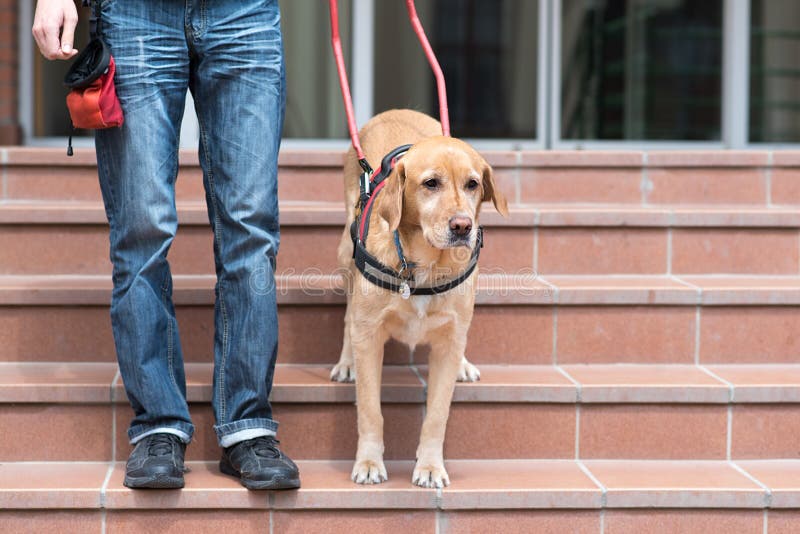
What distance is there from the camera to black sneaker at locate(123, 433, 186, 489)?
2592 millimetres

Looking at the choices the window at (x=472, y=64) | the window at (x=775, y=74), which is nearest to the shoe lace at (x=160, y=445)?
the window at (x=472, y=64)

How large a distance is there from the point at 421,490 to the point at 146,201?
1131 millimetres

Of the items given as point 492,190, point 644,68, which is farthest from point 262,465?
point 644,68

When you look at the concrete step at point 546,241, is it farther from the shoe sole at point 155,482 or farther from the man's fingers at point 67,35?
the man's fingers at point 67,35

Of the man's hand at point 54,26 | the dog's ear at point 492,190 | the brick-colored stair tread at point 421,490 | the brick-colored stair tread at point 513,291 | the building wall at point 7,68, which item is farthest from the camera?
the building wall at point 7,68

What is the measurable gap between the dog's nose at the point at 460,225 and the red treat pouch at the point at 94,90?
3.10ft

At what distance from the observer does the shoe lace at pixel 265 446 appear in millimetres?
2674

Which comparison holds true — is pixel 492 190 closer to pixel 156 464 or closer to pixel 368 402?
pixel 368 402

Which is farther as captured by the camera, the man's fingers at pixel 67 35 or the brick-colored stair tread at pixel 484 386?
the brick-colored stair tread at pixel 484 386

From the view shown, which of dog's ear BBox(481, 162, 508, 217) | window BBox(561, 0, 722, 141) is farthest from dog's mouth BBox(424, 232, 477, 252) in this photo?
window BBox(561, 0, 722, 141)

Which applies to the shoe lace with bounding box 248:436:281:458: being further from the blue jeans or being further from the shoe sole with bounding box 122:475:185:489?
the shoe sole with bounding box 122:475:185:489

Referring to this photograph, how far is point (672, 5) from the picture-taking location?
6816mm

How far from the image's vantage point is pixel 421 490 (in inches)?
106

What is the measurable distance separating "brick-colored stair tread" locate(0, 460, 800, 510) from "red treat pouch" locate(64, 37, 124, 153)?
104 cm
